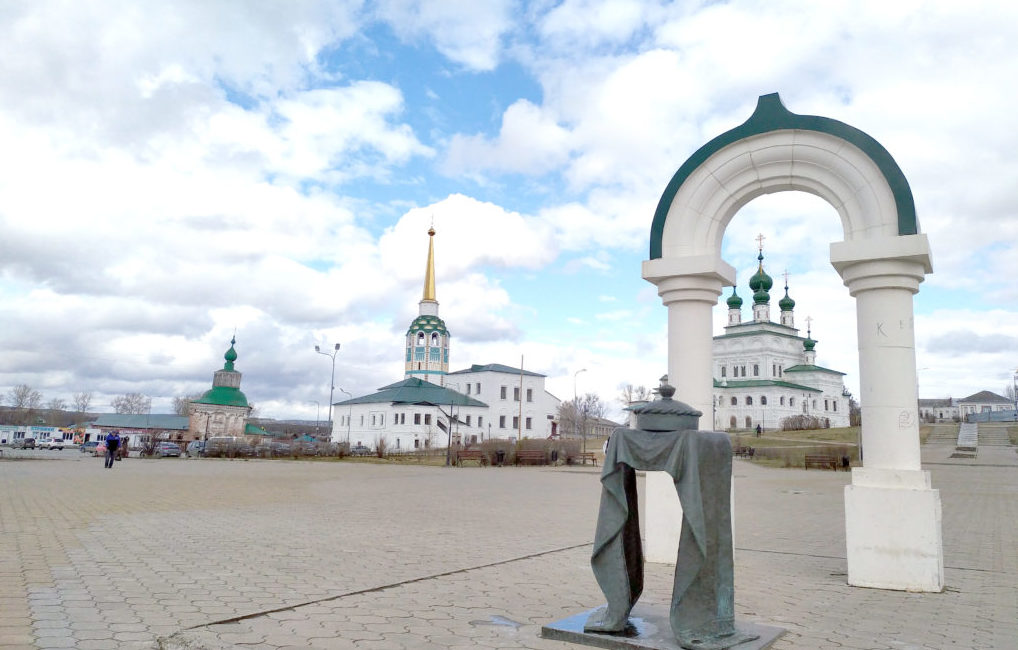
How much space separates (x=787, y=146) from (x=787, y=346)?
239 ft

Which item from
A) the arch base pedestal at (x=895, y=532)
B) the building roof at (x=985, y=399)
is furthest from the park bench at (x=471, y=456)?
the building roof at (x=985, y=399)

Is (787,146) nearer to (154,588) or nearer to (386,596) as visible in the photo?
(386,596)

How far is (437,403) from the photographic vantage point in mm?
59000

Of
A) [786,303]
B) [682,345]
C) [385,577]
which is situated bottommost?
[385,577]

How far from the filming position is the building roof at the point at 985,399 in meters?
136

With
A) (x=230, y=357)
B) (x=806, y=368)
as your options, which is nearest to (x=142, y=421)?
(x=230, y=357)

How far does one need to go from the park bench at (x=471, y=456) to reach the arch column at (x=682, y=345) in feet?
82.5

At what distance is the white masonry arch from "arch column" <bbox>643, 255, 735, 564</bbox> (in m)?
0.01

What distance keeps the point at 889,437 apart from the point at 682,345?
93.5 inches

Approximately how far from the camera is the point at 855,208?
747cm

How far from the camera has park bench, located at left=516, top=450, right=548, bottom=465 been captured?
33.4 meters

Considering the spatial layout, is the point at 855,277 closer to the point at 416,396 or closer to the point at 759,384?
the point at 416,396

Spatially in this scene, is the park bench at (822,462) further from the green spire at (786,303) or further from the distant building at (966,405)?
the distant building at (966,405)

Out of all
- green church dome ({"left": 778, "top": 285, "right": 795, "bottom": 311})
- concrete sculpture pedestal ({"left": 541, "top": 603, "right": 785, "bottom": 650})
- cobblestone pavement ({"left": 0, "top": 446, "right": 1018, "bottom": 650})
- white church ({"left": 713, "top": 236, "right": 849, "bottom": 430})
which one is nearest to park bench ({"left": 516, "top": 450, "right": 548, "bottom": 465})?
cobblestone pavement ({"left": 0, "top": 446, "right": 1018, "bottom": 650})
